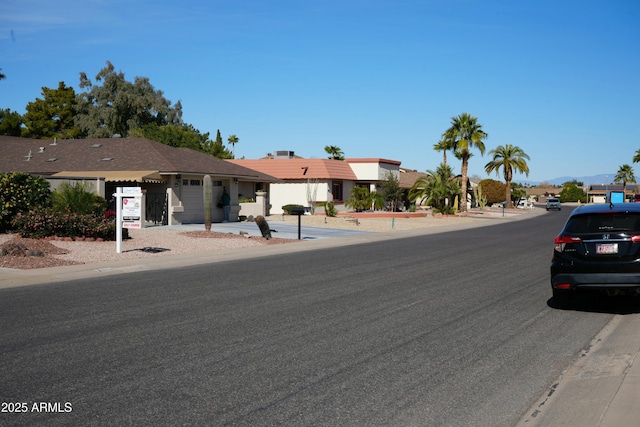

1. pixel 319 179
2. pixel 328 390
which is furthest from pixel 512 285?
pixel 319 179

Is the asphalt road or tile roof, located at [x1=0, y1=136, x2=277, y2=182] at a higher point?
tile roof, located at [x1=0, y1=136, x2=277, y2=182]

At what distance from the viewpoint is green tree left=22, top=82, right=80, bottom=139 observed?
74.3 metres

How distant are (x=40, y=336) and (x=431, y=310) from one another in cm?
592

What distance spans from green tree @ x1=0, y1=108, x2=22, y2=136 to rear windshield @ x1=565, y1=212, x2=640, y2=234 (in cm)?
6323

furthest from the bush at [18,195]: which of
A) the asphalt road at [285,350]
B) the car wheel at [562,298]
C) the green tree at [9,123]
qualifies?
the green tree at [9,123]

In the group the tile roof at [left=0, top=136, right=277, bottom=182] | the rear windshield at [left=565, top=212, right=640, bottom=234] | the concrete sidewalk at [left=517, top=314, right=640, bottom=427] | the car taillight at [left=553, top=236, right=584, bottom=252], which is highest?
the tile roof at [left=0, top=136, right=277, bottom=182]

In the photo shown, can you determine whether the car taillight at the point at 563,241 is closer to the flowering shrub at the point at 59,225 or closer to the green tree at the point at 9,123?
the flowering shrub at the point at 59,225

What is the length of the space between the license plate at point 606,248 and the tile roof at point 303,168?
4396 cm

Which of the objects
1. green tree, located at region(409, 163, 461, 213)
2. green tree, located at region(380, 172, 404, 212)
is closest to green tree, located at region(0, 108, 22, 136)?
green tree, located at region(380, 172, 404, 212)

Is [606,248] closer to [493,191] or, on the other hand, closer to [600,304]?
[600,304]

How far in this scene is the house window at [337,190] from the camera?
188 feet

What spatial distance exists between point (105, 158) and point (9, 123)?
109ft

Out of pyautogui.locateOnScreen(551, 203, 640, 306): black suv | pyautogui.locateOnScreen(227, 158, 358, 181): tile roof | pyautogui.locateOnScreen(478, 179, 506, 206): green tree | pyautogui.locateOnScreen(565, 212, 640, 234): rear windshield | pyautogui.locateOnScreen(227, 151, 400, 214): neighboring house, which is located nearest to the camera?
pyautogui.locateOnScreen(551, 203, 640, 306): black suv

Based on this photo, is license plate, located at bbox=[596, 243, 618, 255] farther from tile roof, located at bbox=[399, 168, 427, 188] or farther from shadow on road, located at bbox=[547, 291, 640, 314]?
tile roof, located at bbox=[399, 168, 427, 188]
